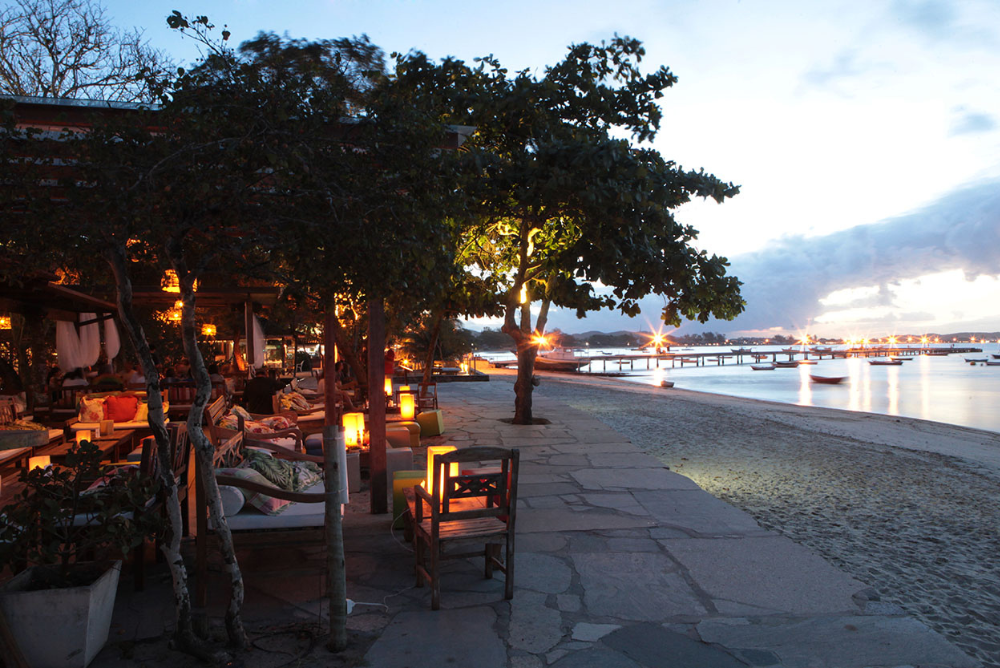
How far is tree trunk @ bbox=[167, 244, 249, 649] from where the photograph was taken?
9.58 feet

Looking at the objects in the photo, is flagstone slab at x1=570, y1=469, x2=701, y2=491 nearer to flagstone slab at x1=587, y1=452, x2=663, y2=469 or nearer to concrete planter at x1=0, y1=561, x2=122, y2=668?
flagstone slab at x1=587, y1=452, x2=663, y2=469

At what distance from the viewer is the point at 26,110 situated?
4355mm

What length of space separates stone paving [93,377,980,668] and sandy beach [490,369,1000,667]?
0.39 meters

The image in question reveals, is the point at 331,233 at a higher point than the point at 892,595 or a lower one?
higher

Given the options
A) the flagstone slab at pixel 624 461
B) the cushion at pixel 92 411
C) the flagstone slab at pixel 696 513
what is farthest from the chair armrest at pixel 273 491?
the cushion at pixel 92 411

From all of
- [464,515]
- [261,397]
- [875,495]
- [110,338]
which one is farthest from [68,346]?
[875,495]

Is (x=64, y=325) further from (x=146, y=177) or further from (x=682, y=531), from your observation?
(x=682, y=531)

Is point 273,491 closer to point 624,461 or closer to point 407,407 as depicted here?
point 624,461

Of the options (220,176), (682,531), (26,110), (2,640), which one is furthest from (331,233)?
(682,531)

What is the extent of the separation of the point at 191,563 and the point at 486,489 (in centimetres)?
206

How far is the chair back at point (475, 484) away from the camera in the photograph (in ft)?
11.5

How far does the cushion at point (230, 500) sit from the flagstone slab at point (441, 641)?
117cm

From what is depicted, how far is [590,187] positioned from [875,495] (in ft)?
15.8

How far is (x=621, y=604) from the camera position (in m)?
3.69
